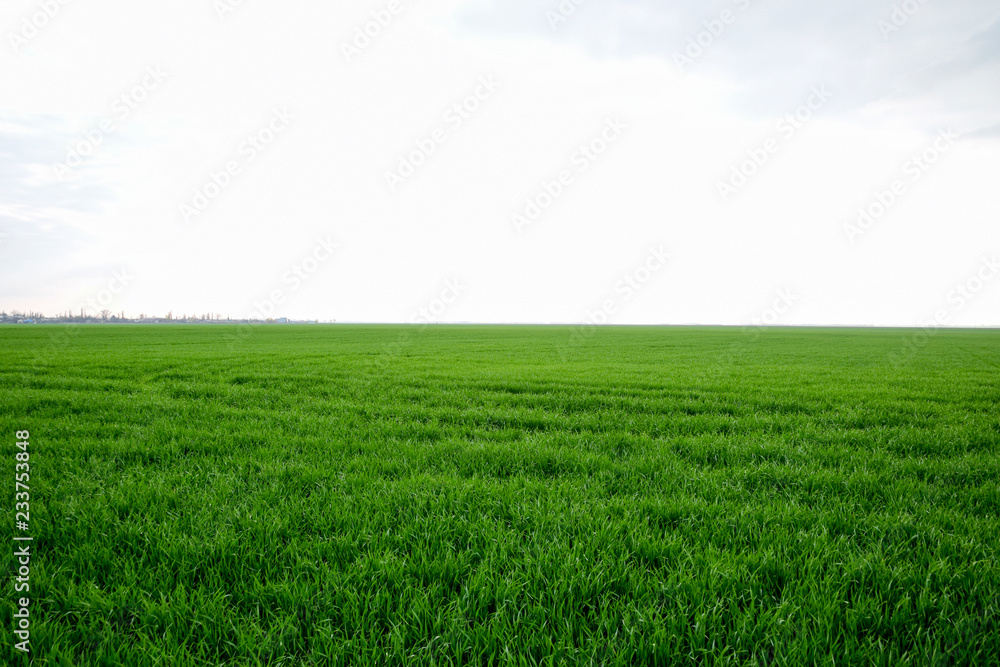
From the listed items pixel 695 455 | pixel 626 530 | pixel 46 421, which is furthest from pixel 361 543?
pixel 46 421

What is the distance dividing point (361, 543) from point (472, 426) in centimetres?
392

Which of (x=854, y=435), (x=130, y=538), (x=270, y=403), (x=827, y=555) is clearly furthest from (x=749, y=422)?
(x=270, y=403)

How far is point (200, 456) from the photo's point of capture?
18.1 ft

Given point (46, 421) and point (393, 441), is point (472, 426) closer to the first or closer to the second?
point (393, 441)

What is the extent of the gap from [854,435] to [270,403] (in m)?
10.8

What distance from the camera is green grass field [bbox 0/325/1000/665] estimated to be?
2496 millimetres

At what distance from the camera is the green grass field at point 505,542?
250 centimetres

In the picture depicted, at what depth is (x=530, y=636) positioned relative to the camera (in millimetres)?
2518

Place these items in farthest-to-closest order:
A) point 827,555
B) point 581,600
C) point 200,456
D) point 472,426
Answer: point 472,426, point 200,456, point 827,555, point 581,600

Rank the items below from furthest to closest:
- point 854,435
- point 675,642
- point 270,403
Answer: point 270,403, point 854,435, point 675,642

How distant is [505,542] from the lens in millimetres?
3432

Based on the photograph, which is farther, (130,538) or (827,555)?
(130,538)

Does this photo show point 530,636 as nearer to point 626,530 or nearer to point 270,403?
point 626,530

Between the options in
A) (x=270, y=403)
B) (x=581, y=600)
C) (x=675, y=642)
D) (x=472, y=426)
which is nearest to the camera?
(x=675, y=642)
